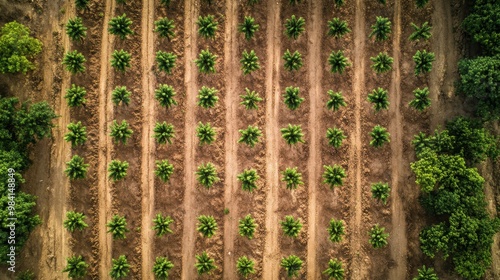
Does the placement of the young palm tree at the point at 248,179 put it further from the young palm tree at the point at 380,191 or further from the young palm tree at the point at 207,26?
the young palm tree at the point at 207,26

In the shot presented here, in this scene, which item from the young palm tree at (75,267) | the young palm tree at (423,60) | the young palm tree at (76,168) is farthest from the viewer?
the young palm tree at (423,60)

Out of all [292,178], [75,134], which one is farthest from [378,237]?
[75,134]

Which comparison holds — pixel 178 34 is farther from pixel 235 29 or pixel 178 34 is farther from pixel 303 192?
pixel 303 192

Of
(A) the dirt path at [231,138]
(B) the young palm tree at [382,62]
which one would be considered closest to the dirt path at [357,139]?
(B) the young palm tree at [382,62]

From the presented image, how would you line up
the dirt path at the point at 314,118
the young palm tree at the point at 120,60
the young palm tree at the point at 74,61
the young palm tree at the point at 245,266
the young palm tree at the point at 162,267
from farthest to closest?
the dirt path at the point at 314,118, the young palm tree at the point at 120,60, the young palm tree at the point at 245,266, the young palm tree at the point at 74,61, the young palm tree at the point at 162,267

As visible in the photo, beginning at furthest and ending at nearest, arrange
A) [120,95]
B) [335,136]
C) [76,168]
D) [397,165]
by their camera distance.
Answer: [397,165], [335,136], [120,95], [76,168]

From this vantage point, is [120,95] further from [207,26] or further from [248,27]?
[248,27]

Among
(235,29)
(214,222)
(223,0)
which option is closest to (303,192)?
(214,222)
